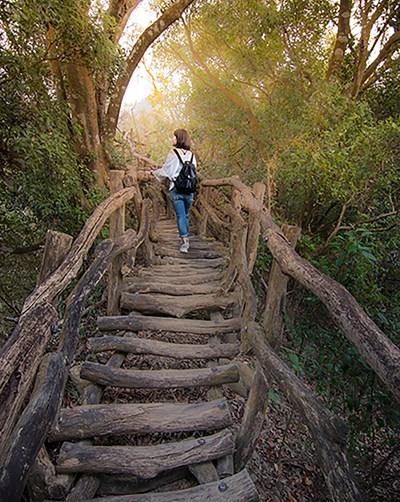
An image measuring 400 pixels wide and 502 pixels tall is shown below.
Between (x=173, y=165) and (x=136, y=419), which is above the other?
(x=173, y=165)

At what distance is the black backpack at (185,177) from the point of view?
4465 millimetres

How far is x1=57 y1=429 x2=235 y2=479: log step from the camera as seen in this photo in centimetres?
168

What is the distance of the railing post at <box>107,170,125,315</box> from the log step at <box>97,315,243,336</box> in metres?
0.36

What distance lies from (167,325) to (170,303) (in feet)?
1.04

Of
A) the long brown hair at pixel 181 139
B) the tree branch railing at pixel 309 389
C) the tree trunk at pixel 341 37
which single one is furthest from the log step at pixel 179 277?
the tree trunk at pixel 341 37

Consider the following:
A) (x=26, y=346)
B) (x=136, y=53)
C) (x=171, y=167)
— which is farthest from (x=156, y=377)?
(x=136, y=53)

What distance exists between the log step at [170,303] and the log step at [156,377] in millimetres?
853

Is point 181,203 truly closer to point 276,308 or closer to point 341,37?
point 276,308

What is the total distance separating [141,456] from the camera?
69.2 inches

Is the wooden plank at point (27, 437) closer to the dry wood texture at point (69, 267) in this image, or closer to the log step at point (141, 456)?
the dry wood texture at point (69, 267)

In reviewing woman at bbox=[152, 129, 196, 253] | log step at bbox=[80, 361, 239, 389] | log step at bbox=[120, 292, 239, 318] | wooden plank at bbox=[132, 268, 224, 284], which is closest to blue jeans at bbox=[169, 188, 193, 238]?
woman at bbox=[152, 129, 196, 253]

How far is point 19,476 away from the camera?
3.79 ft

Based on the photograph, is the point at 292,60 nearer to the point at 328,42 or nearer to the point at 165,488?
the point at 328,42

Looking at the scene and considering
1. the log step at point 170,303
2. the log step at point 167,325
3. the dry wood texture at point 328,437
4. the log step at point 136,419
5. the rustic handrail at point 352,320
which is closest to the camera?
the rustic handrail at point 352,320
